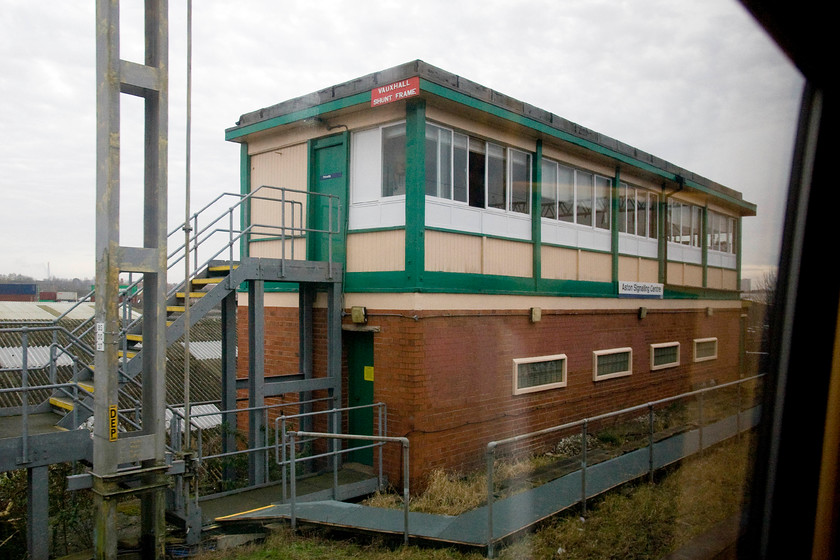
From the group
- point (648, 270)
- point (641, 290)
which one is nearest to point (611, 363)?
point (641, 290)

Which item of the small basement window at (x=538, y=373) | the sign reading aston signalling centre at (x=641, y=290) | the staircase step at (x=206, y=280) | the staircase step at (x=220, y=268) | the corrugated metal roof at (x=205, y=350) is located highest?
the staircase step at (x=220, y=268)

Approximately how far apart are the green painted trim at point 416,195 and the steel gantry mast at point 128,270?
3.67 m

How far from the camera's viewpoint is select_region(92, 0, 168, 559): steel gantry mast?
519 centimetres

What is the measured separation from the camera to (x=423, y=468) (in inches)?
332

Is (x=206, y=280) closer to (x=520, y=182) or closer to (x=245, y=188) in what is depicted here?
(x=245, y=188)

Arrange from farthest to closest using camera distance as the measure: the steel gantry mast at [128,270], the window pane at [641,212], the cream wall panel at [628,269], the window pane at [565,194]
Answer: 1. the cream wall panel at [628,269]
2. the window pane at [641,212]
3. the window pane at [565,194]
4. the steel gantry mast at [128,270]

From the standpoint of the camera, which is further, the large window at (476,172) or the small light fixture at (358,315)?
Answer: the small light fixture at (358,315)

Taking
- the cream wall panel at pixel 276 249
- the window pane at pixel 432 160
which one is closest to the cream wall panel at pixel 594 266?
the window pane at pixel 432 160

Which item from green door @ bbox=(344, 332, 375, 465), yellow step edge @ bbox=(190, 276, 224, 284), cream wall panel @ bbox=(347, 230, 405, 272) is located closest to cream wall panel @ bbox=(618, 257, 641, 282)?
cream wall panel @ bbox=(347, 230, 405, 272)

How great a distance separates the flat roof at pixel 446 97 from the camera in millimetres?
8469

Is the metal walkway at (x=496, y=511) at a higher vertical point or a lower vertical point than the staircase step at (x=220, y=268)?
lower

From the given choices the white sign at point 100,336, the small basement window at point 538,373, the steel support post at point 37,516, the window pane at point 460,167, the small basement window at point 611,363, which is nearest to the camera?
the white sign at point 100,336

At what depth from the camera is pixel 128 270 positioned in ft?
17.5

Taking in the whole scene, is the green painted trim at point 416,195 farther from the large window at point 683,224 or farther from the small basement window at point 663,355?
the small basement window at point 663,355
